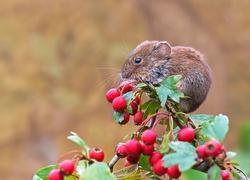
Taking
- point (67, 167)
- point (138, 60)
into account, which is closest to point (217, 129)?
point (67, 167)

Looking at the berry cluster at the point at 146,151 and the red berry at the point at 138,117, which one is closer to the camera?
the berry cluster at the point at 146,151

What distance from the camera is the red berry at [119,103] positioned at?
1.29 m

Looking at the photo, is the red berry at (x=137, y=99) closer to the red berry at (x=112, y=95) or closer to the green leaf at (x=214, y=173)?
the red berry at (x=112, y=95)

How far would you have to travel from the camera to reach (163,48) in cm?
200

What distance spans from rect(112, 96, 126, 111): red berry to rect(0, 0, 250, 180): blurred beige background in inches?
101

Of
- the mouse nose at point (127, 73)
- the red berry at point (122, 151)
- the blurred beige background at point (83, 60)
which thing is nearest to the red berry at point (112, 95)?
the red berry at point (122, 151)

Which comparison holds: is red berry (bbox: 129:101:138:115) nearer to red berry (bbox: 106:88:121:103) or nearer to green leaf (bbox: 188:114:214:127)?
red berry (bbox: 106:88:121:103)

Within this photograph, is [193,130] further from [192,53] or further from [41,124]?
[41,124]

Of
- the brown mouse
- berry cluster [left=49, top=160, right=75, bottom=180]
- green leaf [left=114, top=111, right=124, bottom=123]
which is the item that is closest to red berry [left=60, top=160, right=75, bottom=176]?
berry cluster [left=49, top=160, right=75, bottom=180]

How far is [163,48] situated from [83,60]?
6.96 feet

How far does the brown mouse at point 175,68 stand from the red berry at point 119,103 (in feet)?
1.74

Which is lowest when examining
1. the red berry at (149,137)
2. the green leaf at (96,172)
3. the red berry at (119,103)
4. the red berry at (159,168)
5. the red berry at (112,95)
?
the red berry at (159,168)

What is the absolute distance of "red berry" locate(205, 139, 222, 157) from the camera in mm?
1024

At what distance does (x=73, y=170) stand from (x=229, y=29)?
10.6ft
